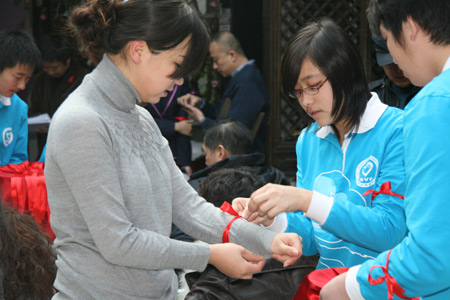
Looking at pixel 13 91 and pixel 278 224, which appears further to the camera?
pixel 13 91

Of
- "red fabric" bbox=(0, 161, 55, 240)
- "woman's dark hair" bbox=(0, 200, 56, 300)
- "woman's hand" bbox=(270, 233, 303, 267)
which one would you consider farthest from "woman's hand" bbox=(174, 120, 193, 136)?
"woman's hand" bbox=(270, 233, 303, 267)

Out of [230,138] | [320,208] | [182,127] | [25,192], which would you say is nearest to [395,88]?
[230,138]

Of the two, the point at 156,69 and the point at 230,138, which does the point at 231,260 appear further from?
the point at 230,138

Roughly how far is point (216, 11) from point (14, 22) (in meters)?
2.07

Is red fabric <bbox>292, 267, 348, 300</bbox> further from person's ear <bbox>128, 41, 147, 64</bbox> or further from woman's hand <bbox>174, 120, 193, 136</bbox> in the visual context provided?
woman's hand <bbox>174, 120, 193, 136</bbox>

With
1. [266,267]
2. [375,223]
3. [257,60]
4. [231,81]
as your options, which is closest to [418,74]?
[375,223]

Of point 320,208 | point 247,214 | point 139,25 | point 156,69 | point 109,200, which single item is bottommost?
point 247,214

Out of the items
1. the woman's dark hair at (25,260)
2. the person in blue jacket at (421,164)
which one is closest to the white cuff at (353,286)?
the person in blue jacket at (421,164)

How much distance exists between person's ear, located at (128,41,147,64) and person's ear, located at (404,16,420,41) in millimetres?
695

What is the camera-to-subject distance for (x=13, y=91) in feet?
12.4

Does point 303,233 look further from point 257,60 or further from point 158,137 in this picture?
point 257,60

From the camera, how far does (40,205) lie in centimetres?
324

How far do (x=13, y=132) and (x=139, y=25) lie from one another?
238 centimetres

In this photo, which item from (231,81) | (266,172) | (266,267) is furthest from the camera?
(231,81)
